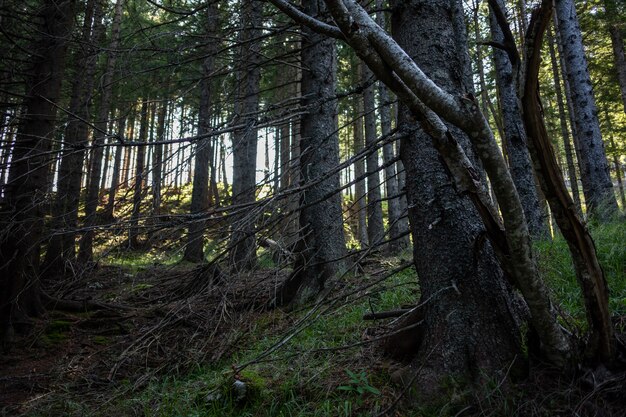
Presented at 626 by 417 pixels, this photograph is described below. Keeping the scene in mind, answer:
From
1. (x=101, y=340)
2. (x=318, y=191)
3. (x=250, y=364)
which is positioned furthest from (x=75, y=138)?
(x=250, y=364)

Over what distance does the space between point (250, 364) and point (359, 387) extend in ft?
2.50

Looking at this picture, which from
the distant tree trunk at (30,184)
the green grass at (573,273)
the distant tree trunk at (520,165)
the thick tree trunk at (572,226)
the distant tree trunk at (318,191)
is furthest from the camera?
the distant tree trunk at (520,165)

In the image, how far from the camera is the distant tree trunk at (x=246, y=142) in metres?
2.95

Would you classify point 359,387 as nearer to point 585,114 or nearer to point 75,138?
point 75,138

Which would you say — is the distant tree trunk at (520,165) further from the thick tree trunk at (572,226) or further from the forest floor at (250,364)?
the thick tree trunk at (572,226)

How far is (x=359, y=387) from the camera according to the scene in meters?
2.67

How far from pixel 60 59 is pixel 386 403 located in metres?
6.77

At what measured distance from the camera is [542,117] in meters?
2.05

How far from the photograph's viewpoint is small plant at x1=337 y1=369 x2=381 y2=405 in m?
2.60

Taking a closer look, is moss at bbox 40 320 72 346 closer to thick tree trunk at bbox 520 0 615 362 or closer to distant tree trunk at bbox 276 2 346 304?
distant tree trunk at bbox 276 2 346 304

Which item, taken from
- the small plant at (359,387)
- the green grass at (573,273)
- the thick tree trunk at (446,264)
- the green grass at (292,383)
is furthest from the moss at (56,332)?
the green grass at (573,273)

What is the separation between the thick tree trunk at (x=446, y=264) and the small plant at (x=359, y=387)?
0.93 ft

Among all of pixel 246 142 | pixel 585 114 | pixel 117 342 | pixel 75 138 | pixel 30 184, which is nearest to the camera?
pixel 246 142

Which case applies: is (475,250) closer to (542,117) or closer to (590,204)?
(542,117)
